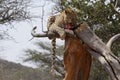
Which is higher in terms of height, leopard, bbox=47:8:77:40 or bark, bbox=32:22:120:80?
leopard, bbox=47:8:77:40

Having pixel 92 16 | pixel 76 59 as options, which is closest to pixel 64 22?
pixel 76 59

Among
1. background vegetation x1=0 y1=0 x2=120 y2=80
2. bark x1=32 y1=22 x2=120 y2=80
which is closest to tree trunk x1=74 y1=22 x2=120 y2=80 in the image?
bark x1=32 y1=22 x2=120 y2=80

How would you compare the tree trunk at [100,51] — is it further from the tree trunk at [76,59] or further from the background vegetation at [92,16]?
the background vegetation at [92,16]

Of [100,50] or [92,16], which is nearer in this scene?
[100,50]

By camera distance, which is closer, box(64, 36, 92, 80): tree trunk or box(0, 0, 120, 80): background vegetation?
box(64, 36, 92, 80): tree trunk

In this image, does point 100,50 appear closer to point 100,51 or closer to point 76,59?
point 100,51

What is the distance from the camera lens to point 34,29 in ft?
11.8

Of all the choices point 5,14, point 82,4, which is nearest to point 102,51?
point 82,4

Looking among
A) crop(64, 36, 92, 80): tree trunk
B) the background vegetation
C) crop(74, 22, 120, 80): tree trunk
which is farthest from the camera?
the background vegetation

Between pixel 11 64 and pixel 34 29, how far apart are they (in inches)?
500

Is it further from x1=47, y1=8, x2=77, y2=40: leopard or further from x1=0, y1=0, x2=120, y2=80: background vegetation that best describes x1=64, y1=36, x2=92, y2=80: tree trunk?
x1=0, y1=0, x2=120, y2=80: background vegetation

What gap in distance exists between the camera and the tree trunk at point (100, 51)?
3114 mm

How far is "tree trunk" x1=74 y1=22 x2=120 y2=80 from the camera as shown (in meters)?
3.11

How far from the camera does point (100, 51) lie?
323 cm
